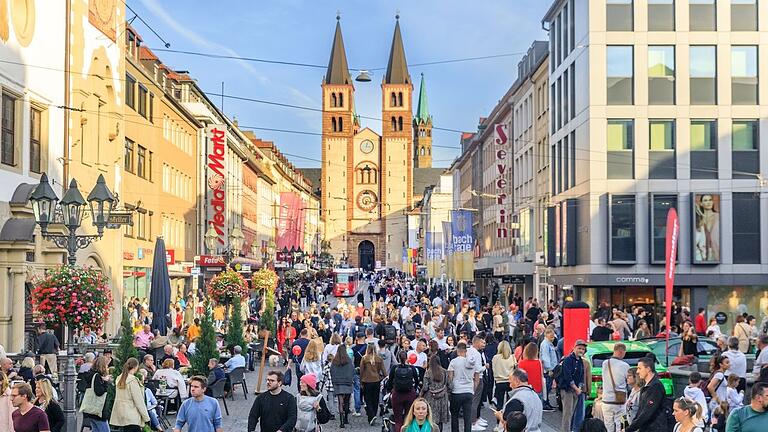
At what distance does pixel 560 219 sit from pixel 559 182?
7.67ft

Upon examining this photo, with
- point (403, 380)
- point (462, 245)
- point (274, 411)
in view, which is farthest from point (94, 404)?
point (462, 245)

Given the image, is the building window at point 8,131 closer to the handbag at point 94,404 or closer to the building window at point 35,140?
the building window at point 35,140

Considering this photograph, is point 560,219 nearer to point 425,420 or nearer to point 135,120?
point 135,120

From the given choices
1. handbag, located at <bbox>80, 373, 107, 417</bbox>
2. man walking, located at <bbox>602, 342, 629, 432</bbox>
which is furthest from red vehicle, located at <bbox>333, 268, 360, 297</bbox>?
handbag, located at <bbox>80, 373, 107, 417</bbox>

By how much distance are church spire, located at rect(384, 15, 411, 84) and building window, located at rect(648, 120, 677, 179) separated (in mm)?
118440

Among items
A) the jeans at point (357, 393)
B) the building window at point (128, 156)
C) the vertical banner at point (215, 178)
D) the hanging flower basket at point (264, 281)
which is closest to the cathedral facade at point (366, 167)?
the vertical banner at point (215, 178)

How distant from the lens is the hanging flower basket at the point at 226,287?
3494 centimetres

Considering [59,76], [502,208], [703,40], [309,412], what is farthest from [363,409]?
[502,208]

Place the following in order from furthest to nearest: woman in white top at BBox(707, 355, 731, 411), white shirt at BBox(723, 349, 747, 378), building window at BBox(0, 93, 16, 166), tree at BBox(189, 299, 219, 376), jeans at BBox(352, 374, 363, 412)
A: building window at BBox(0, 93, 16, 166) < tree at BBox(189, 299, 219, 376) < jeans at BBox(352, 374, 363, 412) < white shirt at BBox(723, 349, 747, 378) < woman in white top at BBox(707, 355, 731, 411)

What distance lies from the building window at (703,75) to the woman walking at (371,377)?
2450cm

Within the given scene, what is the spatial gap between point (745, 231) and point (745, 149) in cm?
295

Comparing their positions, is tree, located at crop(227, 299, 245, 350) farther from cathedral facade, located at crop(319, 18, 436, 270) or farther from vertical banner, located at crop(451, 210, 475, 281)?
cathedral facade, located at crop(319, 18, 436, 270)

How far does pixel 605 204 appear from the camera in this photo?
40.0 metres

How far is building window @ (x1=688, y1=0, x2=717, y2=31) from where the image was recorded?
39.4 meters
